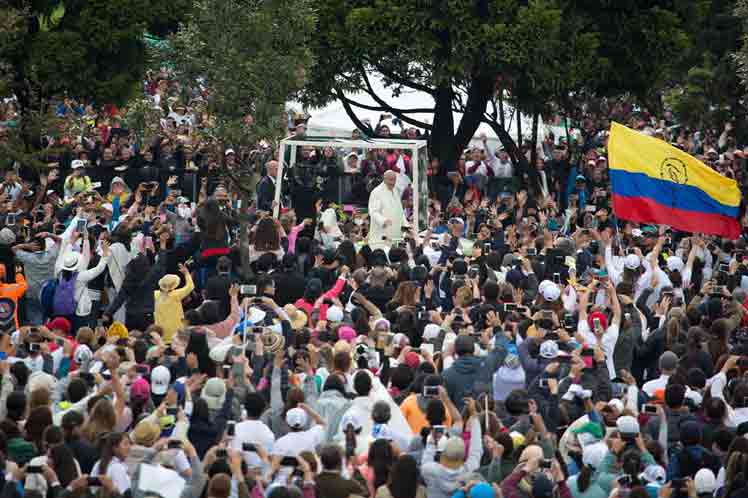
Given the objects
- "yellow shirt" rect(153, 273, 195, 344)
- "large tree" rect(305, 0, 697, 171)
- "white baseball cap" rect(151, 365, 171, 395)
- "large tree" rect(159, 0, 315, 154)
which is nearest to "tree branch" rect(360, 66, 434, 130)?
"large tree" rect(305, 0, 697, 171)

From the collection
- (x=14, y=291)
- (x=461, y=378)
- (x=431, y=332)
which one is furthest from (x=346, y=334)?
(x=14, y=291)

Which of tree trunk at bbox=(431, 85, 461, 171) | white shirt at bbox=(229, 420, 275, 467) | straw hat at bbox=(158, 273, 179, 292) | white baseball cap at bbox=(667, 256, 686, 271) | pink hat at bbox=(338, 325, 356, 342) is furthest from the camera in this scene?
tree trunk at bbox=(431, 85, 461, 171)

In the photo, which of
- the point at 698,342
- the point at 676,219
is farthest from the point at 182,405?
the point at 676,219

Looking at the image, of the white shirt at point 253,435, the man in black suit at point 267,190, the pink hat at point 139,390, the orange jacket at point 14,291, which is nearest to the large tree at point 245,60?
the man in black suit at point 267,190

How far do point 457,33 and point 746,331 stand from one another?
1266cm

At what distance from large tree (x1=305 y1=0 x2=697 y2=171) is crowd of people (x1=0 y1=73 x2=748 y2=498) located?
3760 mm

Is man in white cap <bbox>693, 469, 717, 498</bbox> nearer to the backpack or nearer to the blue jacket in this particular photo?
the blue jacket

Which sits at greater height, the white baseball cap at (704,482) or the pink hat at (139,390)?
the pink hat at (139,390)

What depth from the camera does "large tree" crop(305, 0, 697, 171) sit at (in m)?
28.3

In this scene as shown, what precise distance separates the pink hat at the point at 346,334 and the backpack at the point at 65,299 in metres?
4.51

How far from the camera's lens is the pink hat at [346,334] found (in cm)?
1495

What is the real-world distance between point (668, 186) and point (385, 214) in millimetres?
3942

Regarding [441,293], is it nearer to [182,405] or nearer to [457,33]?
[182,405]

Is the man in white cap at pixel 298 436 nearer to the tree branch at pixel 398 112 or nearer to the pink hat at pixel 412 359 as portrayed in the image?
the pink hat at pixel 412 359
